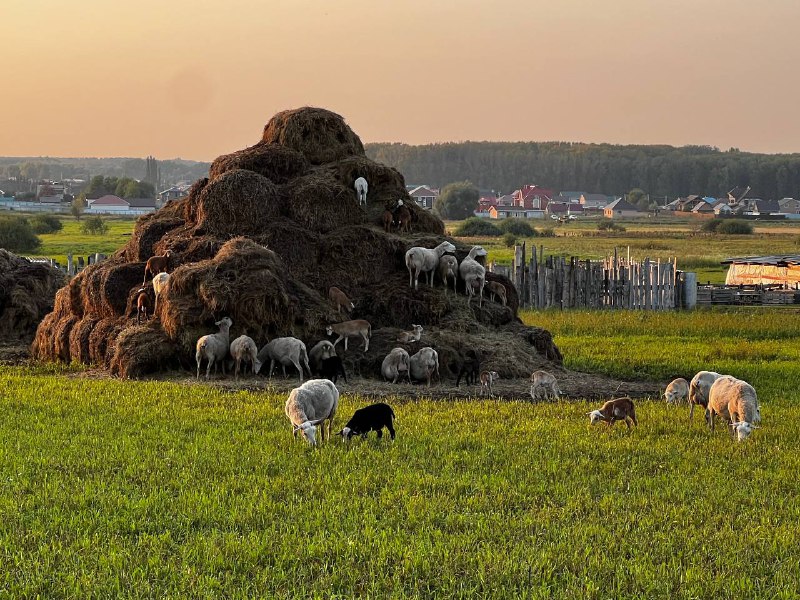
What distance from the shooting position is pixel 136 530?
9.28 meters

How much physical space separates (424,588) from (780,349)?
19.8m

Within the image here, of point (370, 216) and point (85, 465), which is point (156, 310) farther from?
point (85, 465)

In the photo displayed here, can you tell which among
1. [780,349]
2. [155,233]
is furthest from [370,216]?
[780,349]

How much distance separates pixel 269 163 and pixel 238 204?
1868 mm

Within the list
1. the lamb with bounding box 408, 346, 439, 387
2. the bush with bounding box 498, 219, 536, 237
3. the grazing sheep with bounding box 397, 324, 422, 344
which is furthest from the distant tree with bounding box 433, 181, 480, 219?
the lamb with bounding box 408, 346, 439, 387

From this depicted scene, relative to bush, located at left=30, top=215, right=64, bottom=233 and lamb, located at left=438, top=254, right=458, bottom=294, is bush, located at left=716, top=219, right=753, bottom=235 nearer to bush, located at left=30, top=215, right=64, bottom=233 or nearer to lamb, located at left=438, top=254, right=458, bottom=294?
bush, located at left=30, top=215, right=64, bottom=233

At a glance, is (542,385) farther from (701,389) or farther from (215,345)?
(215,345)

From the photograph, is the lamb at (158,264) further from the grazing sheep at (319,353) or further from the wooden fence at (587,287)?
the wooden fence at (587,287)

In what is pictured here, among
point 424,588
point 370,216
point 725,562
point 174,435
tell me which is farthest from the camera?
point 370,216

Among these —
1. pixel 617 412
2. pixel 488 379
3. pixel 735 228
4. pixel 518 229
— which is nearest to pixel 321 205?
pixel 488 379

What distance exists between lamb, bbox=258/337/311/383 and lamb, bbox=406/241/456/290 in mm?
3495

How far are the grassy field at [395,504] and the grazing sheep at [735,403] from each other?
249 millimetres

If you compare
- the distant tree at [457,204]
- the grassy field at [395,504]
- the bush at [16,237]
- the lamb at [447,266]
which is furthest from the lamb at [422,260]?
the distant tree at [457,204]

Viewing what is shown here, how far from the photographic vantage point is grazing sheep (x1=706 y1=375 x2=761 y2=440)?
44.4 ft
